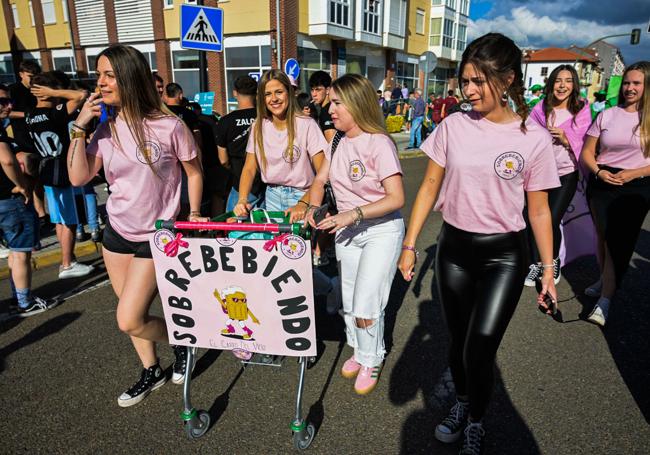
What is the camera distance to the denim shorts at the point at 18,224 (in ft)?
12.4

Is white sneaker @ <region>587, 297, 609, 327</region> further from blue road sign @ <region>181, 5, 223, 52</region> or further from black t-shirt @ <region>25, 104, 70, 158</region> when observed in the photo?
blue road sign @ <region>181, 5, 223, 52</region>

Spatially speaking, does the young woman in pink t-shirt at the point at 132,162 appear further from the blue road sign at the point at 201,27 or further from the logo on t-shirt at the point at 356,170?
the blue road sign at the point at 201,27

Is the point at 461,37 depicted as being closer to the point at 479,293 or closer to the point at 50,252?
the point at 50,252

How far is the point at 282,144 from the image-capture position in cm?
355

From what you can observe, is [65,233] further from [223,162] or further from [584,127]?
[584,127]

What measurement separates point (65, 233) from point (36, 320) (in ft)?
4.23

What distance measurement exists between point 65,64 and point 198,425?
32.6 m

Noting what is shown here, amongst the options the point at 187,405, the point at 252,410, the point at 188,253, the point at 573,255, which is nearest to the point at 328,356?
the point at 252,410

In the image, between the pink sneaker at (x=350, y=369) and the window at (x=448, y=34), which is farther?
the window at (x=448, y=34)

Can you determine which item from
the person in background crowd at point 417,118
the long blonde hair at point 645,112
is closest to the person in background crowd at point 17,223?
the long blonde hair at point 645,112

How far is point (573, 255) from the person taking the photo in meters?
4.98

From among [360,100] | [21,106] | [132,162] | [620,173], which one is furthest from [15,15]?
[620,173]

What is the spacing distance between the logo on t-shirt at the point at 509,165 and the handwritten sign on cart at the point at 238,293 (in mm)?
1022

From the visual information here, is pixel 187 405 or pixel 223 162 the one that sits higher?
pixel 223 162
